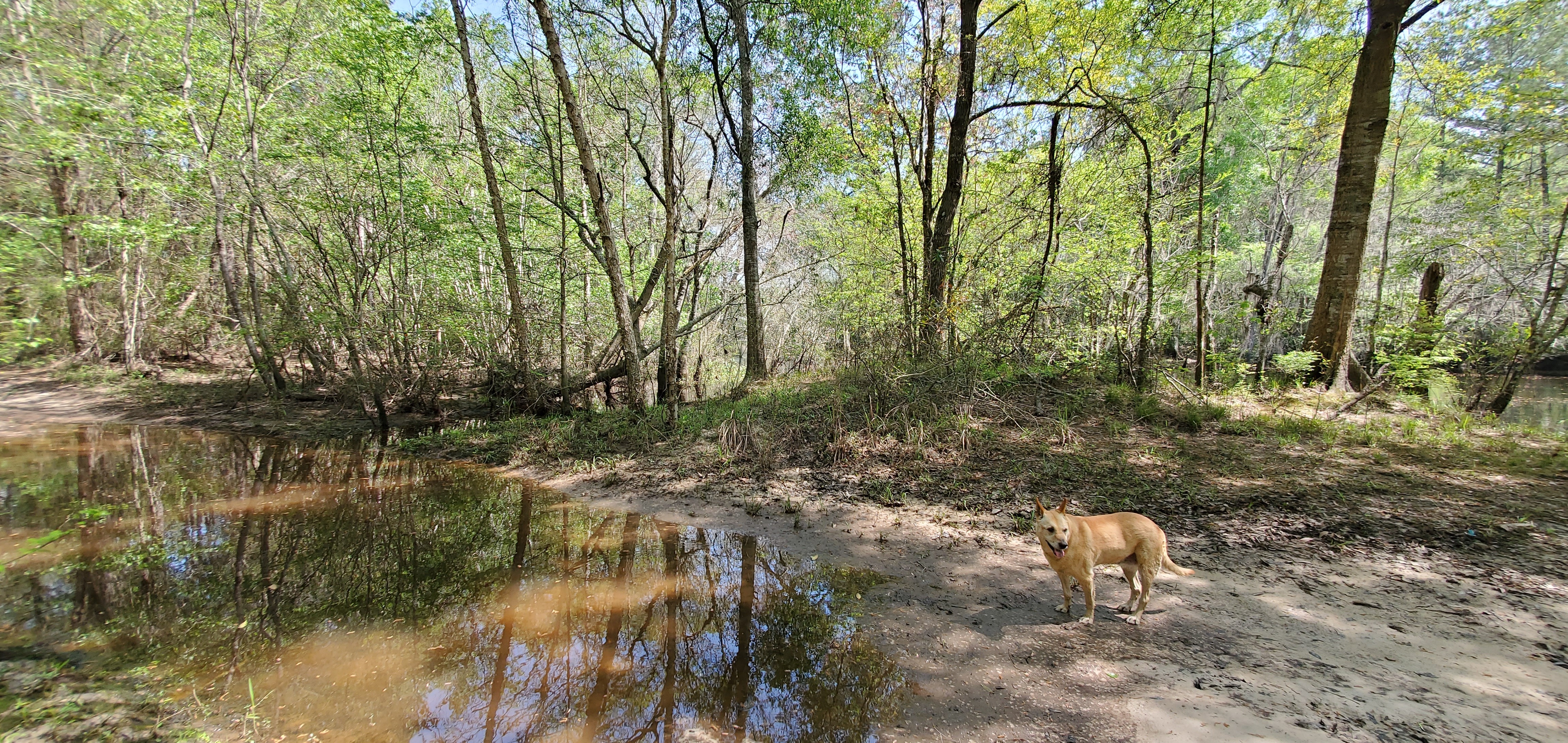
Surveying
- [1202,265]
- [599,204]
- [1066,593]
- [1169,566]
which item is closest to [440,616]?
[1066,593]

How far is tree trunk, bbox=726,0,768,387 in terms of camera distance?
12188 millimetres

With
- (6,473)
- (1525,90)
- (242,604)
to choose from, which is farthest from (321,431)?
(1525,90)

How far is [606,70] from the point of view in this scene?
1355 centimetres

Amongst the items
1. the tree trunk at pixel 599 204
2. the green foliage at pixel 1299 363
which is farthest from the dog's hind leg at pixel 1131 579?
the tree trunk at pixel 599 204

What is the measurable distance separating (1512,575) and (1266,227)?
90.8 feet

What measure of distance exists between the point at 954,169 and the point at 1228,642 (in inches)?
336

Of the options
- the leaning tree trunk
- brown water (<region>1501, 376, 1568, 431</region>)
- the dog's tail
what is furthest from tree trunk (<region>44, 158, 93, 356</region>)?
brown water (<region>1501, 376, 1568, 431</region>)

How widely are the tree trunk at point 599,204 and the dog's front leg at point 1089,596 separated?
838 centimetres

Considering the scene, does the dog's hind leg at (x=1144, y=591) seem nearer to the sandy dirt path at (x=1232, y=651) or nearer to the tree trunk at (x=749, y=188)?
the sandy dirt path at (x=1232, y=651)

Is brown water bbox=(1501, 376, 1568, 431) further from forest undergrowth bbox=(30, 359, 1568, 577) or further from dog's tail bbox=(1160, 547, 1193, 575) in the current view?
dog's tail bbox=(1160, 547, 1193, 575)

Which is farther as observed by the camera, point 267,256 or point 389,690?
point 267,256

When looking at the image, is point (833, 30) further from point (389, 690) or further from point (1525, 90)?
point (389, 690)

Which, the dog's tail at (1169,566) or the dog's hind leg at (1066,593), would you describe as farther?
the dog's hind leg at (1066,593)

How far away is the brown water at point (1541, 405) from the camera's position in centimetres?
912
